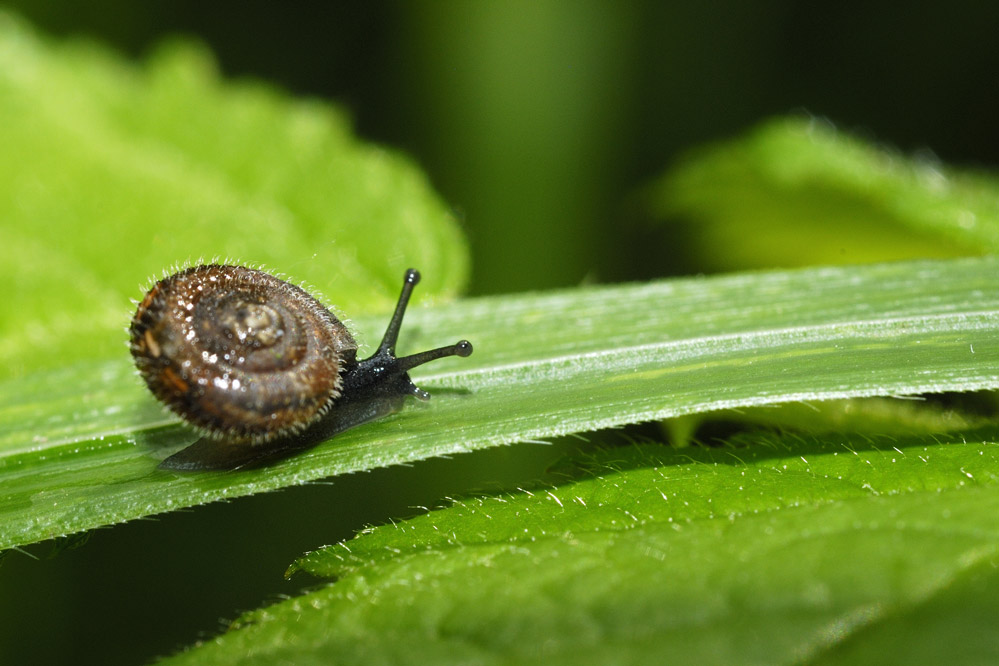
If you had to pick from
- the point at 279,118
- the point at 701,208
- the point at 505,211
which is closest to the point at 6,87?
the point at 279,118

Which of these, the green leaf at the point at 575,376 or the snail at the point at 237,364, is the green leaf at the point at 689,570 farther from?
the snail at the point at 237,364

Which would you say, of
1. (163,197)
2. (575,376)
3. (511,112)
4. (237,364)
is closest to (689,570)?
(575,376)

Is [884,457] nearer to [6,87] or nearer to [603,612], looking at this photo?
[603,612]

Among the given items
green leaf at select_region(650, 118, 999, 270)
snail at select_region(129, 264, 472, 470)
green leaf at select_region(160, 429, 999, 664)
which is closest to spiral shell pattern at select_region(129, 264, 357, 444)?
snail at select_region(129, 264, 472, 470)

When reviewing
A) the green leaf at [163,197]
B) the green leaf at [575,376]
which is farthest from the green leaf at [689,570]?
the green leaf at [163,197]

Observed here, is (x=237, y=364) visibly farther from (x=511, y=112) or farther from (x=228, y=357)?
(x=511, y=112)

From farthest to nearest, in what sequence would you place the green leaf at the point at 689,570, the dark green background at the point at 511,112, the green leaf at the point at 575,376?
the dark green background at the point at 511,112
the green leaf at the point at 575,376
the green leaf at the point at 689,570
